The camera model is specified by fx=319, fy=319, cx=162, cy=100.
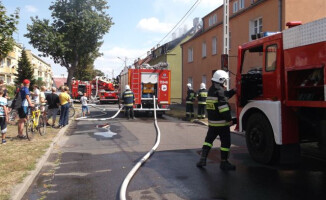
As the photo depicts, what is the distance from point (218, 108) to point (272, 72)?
116cm

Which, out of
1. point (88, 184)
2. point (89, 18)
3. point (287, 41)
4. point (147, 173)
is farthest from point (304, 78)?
point (89, 18)

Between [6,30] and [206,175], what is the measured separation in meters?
6.15

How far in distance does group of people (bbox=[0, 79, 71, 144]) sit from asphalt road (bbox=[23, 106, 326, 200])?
1469mm

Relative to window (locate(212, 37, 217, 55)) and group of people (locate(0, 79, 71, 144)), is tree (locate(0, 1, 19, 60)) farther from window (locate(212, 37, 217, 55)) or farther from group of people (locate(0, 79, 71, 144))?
window (locate(212, 37, 217, 55))

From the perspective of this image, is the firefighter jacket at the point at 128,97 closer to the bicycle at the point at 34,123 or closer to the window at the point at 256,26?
the bicycle at the point at 34,123

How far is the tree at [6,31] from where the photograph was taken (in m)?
7.98

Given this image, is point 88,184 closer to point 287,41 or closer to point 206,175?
point 206,175

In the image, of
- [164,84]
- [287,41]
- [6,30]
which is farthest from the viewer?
[164,84]

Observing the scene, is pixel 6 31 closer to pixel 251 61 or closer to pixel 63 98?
pixel 63 98

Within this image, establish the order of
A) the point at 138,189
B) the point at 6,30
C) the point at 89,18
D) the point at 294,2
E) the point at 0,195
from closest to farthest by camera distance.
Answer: the point at 0,195, the point at 138,189, the point at 6,30, the point at 294,2, the point at 89,18

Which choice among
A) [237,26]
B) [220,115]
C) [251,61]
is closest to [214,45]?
[237,26]

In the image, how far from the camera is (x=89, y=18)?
86.5 feet

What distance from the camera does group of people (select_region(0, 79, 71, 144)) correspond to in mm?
8172

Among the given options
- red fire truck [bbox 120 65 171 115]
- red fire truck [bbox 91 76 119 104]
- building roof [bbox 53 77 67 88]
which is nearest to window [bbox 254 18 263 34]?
red fire truck [bbox 120 65 171 115]
